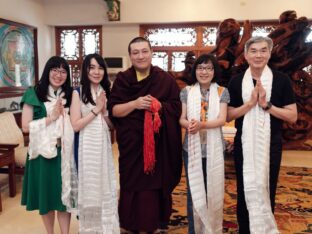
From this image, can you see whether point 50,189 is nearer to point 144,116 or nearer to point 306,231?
point 144,116

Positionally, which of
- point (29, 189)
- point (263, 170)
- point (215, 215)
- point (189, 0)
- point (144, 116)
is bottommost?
point (215, 215)

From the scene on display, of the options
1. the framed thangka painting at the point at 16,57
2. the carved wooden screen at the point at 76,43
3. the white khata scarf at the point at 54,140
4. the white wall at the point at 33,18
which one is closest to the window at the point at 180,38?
the carved wooden screen at the point at 76,43

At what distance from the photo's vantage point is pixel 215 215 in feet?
7.02

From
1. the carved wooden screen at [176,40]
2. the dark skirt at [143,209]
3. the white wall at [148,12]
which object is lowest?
the dark skirt at [143,209]

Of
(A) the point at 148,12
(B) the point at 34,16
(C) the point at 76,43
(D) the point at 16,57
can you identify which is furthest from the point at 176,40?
(D) the point at 16,57

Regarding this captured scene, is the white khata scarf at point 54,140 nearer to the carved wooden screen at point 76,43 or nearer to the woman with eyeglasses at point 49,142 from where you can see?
the woman with eyeglasses at point 49,142

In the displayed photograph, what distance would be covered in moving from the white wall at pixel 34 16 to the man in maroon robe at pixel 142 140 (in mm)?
3973

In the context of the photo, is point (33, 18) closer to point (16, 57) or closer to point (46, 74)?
point (16, 57)

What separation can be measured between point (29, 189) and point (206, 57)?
142cm

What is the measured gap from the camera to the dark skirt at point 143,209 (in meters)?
2.19

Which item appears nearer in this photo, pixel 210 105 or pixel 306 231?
pixel 210 105

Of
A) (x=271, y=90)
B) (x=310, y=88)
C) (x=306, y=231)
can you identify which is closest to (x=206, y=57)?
(x=271, y=90)

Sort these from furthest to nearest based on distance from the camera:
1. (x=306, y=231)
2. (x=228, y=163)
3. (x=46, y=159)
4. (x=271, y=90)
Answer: (x=228, y=163) → (x=306, y=231) → (x=46, y=159) → (x=271, y=90)

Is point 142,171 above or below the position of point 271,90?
below
